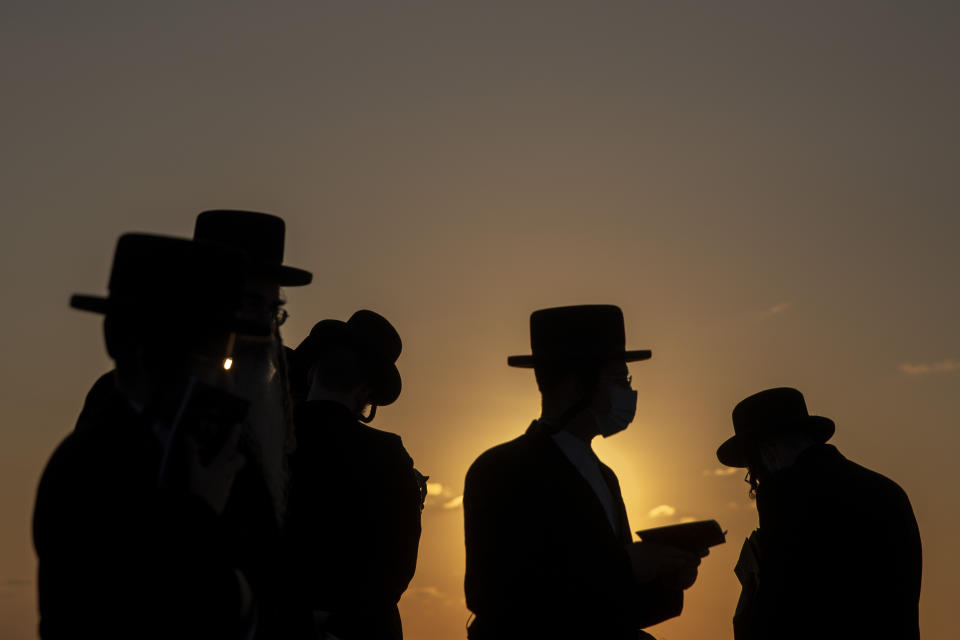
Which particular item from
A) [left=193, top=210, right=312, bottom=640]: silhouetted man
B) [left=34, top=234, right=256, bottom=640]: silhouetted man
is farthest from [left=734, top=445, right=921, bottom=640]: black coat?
[left=34, top=234, right=256, bottom=640]: silhouetted man

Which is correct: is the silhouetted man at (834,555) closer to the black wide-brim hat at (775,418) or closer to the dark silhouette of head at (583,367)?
the black wide-brim hat at (775,418)

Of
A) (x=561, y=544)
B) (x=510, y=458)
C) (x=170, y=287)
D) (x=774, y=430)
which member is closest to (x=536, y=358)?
(x=510, y=458)

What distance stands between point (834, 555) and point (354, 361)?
3.29 meters

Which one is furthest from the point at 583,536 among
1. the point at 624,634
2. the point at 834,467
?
the point at 834,467

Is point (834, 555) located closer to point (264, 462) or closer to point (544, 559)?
point (544, 559)

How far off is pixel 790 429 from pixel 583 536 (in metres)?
3.24

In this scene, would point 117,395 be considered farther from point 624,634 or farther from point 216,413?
point 624,634

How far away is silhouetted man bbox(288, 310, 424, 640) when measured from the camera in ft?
17.6

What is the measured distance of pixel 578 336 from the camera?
18.3 ft

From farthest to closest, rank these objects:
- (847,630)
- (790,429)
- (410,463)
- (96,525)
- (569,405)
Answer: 1. (790,429)
2. (847,630)
3. (410,463)
4. (569,405)
5. (96,525)

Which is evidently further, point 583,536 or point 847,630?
point 847,630

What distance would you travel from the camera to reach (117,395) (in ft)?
11.4

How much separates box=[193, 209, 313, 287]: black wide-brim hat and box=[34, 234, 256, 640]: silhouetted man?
1635mm

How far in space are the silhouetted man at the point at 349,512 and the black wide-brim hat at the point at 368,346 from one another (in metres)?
0.17
